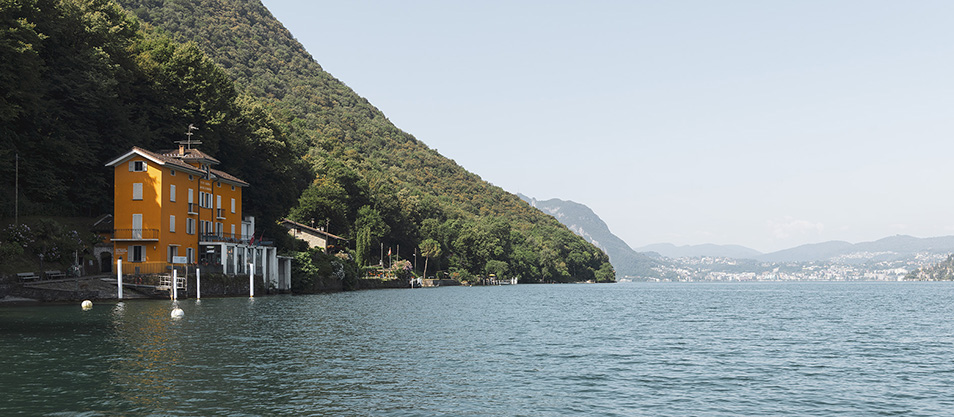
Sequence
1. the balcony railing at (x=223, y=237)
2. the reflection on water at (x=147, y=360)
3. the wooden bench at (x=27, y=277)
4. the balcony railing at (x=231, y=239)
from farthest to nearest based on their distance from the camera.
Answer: the balcony railing at (x=231, y=239)
the balcony railing at (x=223, y=237)
the wooden bench at (x=27, y=277)
the reflection on water at (x=147, y=360)

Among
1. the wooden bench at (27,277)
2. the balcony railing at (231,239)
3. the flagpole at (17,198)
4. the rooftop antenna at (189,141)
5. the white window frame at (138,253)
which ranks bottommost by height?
the wooden bench at (27,277)

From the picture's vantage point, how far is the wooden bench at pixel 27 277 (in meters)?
56.4

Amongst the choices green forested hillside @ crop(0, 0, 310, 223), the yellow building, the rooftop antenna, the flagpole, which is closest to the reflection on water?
the flagpole

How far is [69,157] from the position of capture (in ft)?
220

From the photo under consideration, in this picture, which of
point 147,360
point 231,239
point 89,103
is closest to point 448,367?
point 147,360

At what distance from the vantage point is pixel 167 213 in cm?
7025

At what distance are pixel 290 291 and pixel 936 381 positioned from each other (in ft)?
249

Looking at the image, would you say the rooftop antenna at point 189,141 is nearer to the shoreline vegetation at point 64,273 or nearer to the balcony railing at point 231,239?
the balcony railing at point 231,239

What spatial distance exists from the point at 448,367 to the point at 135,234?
49497mm

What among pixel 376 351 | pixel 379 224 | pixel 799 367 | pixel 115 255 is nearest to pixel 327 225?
pixel 379 224

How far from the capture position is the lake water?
69.8 feet

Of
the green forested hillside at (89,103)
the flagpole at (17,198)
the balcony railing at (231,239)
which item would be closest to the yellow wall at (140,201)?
the green forested hillside at (89,103)

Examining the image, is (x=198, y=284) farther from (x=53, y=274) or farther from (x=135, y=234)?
(x=53, y=274)

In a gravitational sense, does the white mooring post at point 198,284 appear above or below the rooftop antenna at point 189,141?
below
